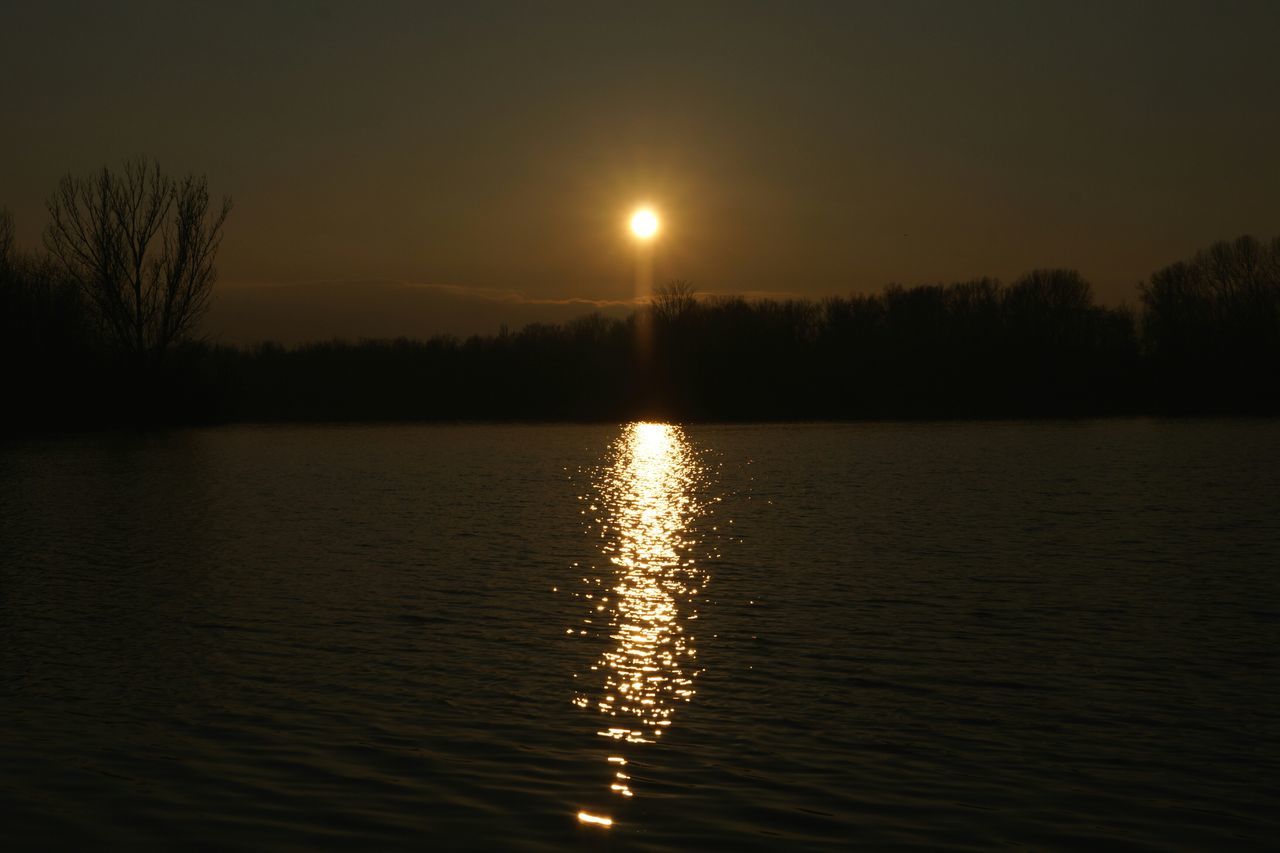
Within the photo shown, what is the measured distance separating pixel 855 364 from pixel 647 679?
112 meters

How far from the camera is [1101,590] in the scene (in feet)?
53.1

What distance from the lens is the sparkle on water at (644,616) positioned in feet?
33.0

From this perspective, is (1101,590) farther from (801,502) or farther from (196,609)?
(801,502)

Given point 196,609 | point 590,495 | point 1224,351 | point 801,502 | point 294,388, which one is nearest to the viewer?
point 196,609

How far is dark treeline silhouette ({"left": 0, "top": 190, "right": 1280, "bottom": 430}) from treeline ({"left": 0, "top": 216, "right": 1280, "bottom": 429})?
0.59 feet

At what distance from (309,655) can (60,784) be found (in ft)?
14.7

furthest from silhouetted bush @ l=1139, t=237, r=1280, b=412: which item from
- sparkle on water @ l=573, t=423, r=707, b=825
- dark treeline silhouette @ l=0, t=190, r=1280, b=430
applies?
sparkle on water @ l=573, t=423, r=707, b=825

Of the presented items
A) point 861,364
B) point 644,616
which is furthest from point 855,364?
point 644,616

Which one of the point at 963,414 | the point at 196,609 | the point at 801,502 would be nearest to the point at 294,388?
the point at 963,414

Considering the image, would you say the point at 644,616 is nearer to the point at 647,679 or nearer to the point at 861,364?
the point at 647,679

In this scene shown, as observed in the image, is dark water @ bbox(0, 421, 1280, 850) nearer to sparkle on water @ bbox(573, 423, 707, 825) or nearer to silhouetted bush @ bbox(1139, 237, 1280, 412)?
sparkle on water @ bbox(573, 423, 707, 825)

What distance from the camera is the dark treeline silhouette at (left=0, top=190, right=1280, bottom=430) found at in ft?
347

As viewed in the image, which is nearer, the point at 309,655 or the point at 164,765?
the point at 164,765

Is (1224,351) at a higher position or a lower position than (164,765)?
higher
